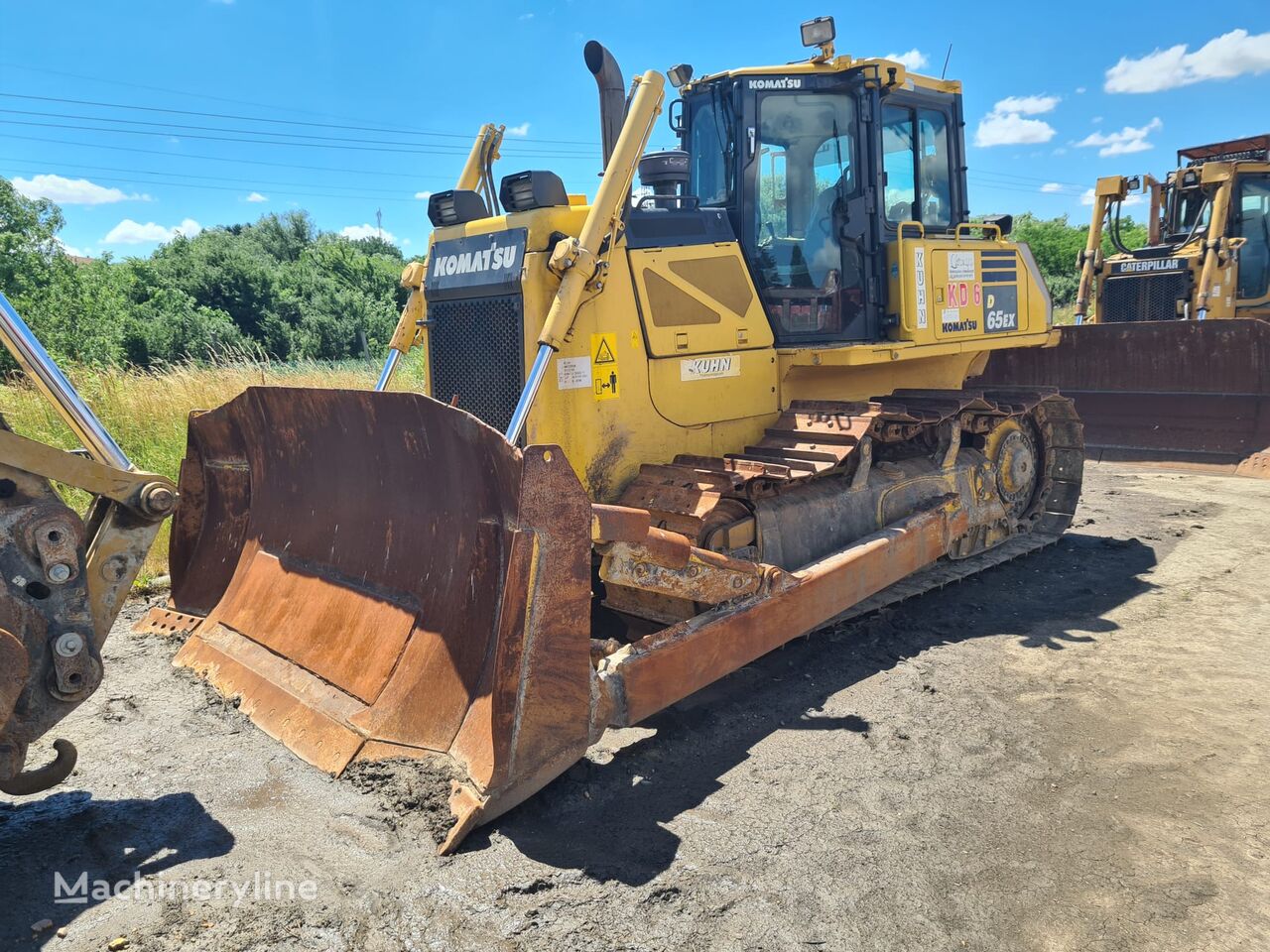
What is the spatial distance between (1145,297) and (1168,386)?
360 centimetres

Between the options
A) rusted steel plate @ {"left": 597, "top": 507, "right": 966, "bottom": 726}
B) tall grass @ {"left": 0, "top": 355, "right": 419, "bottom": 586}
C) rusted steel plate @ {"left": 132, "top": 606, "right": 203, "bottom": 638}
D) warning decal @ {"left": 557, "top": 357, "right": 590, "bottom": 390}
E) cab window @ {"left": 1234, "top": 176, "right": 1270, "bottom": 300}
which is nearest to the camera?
rusted steel plate @ {"left": 597, "top": 507, "right": 966, "bottom": 726}

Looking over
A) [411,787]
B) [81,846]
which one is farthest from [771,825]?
[81,846]

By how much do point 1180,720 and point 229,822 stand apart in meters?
3.79

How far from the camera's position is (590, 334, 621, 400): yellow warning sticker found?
4598 millimetres

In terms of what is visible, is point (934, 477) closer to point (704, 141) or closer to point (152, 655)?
point (704, 141)

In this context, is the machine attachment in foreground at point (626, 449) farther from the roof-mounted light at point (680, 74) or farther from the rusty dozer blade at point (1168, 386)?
the rusty dozer blade at point (1168, 386)

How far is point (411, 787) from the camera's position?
3299mm

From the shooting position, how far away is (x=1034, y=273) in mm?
6867

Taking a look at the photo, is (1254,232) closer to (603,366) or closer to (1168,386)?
(1168,386)

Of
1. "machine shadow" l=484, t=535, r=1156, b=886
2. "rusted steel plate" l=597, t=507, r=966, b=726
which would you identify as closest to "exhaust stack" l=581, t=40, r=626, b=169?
"rusted steel plate" l=597, t=507, r=966, b=726

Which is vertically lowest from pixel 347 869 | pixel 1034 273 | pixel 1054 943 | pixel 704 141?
pixel 1054 943

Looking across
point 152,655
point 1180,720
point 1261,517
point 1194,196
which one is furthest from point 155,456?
point 1194,196

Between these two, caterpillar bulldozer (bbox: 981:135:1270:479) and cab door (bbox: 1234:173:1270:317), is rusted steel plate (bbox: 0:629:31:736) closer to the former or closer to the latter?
caterpillar bulldozer (bbox: 981:135:1270:479)

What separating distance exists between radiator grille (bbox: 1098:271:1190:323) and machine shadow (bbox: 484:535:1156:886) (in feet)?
21.2
